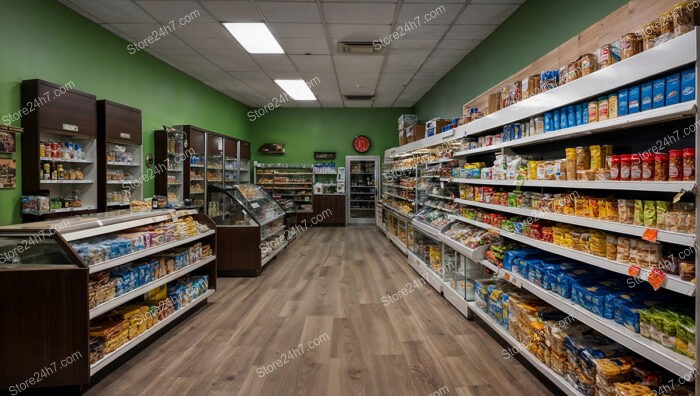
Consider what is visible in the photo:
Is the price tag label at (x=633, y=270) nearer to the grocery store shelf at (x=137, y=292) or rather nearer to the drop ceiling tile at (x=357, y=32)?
the grocery store shelf at (x=137, y=292)

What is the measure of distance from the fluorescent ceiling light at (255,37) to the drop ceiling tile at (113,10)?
1085mm

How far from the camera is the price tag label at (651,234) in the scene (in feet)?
5.99

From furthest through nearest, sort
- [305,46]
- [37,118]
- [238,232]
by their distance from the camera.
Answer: [305,46] → [238,232] → [37,118]

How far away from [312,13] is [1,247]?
13.5 feet

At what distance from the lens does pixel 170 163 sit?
6797 millimetres

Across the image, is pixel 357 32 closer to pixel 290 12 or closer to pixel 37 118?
pixel 290 12

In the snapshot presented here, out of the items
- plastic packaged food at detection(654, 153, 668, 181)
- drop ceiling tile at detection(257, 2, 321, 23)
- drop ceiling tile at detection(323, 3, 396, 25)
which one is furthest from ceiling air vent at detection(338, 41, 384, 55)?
plastic packaged food at detection(654, 153, 668, 181)

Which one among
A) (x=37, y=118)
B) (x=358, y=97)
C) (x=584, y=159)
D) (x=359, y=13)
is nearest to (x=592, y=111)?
(x=584, y=159)

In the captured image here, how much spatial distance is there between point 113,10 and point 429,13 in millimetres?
4091

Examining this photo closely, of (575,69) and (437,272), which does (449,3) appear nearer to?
(575,69)

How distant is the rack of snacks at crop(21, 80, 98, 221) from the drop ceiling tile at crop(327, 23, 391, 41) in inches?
133

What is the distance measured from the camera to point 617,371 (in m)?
2.08

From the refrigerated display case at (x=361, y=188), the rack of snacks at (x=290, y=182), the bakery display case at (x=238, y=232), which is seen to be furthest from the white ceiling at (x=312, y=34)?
the refrigerated display case at (x=361, y=188)

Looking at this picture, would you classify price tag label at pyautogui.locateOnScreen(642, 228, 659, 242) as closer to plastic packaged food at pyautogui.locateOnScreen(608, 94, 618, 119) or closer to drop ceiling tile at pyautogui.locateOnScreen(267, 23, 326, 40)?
plastic packaged food at pyautogui.locateOnScreen(608, 94, 618, 119)
